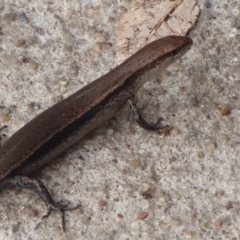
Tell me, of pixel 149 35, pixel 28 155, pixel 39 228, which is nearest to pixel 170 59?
pixel 149 35

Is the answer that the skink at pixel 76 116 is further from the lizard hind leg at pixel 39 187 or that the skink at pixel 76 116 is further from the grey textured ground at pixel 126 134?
the grey textured ground at pixel 126 134

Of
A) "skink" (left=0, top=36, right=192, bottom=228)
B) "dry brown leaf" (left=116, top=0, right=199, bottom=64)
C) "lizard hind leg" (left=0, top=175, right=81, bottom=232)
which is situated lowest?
"lizard hind leg" (left=0, top=175, right=81, bottom=232)

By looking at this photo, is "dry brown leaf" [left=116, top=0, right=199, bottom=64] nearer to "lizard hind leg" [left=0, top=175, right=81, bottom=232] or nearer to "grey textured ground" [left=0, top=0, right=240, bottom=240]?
"grey textured ground" [left=0, top=0, right=240, bottom=240]

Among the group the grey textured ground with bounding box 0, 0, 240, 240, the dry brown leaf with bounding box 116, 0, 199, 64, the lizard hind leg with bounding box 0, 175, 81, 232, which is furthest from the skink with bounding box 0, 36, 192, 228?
the dry brown leaf with bounding box 116, 0, 199, 64

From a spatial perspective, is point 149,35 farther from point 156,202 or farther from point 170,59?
point 156,202

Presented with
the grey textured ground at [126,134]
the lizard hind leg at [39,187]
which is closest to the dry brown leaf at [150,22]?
the grey textured ground at [126,134]
